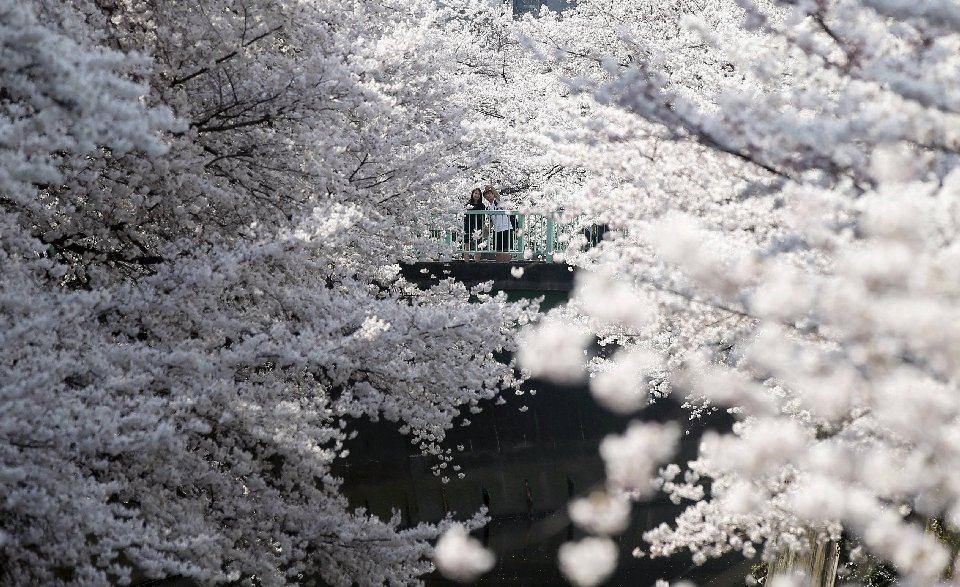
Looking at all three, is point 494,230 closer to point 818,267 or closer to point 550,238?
point 550,238

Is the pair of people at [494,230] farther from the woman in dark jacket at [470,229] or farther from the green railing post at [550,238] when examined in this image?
the green railing post at [550,238]

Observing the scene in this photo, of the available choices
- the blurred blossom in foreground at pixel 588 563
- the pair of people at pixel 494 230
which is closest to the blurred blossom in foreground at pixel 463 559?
the blurred blossom in foreground at pixel 588 563

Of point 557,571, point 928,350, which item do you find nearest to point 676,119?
point 928,350

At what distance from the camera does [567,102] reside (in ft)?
34.0

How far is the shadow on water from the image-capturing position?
19203mm

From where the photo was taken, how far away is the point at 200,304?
941 centimetres

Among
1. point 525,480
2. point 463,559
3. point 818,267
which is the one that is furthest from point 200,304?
point 525,480

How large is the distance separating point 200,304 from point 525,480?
495 inches

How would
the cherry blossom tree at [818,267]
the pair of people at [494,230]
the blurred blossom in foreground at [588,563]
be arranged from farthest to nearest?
1. the pair of people at [494,230]
2. the blurred blossom in foreground at [588,563]
3. the cherry blossom tree at [818,267]

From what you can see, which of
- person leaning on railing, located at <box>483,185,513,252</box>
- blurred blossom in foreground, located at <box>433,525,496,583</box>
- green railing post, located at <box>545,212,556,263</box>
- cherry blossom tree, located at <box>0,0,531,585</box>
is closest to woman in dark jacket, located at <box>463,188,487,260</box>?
person leaning on railing, located at <box>483,185,513,252</box>

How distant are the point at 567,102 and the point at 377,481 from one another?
10.3 metres

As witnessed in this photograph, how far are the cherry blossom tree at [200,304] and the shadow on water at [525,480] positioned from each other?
6312 mm

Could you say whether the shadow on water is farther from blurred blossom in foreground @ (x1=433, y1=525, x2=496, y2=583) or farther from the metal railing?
the metal railing

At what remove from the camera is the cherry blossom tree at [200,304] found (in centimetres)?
695
